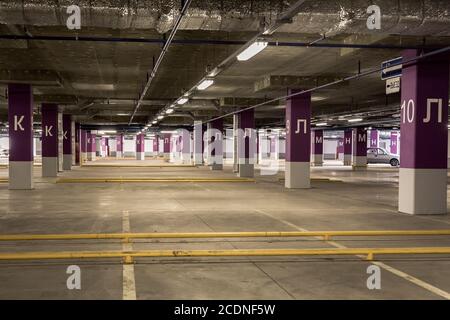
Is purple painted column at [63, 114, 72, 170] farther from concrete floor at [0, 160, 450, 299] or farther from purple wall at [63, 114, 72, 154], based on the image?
concrete floor at [0, 160, 450, 299]

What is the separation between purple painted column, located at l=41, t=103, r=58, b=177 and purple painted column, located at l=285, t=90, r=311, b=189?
1285cm

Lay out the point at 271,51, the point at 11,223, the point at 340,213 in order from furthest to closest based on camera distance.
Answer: the point at 271,51, the point at 340,213, the point at 11,223

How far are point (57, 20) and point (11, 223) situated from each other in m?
4.34

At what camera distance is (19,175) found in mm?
18484

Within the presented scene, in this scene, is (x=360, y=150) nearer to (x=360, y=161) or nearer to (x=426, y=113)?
(x=360, y=161)

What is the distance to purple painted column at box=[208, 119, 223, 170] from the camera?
35.0 meters

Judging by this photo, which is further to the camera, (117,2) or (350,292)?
(117,2)

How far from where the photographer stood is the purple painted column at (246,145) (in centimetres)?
2714

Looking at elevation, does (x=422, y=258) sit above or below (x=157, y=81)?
below

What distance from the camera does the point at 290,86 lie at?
19.0 meters

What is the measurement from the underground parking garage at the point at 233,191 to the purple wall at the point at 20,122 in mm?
74

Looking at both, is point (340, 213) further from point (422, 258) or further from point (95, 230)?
point (95, 230)

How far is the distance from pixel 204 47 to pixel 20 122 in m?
8.54
